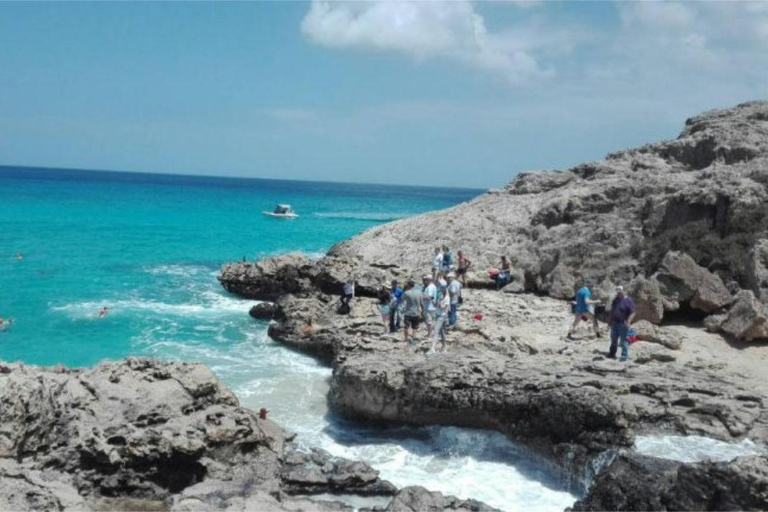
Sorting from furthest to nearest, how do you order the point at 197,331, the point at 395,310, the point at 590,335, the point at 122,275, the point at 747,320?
the point at 122,275
the point at 197,331
the point at 395,310
the point at 590,335
the point at 747,320

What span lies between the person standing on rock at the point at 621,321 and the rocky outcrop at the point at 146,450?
7326 millimetres

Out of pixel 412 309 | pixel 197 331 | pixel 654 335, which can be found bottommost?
pixel 197 331

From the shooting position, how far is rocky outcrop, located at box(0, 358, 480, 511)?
439 inches

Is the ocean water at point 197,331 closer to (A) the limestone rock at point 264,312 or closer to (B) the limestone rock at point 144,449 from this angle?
(A) the limestone rock at point 264,312

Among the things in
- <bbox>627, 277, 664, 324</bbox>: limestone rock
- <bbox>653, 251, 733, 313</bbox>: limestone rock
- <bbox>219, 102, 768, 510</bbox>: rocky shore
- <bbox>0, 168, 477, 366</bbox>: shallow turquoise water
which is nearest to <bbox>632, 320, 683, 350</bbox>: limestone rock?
<bbox>219, 102, 768, 510</bbox>: rocky shore

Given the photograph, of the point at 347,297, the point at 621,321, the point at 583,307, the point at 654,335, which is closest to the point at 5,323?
the point at 347,297

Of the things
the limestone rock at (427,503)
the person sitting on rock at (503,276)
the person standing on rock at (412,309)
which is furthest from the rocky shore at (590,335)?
the limestone rock at (427,503)

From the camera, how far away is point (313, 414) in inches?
671

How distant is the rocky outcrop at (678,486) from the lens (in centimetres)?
979

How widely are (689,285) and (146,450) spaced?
16527mm

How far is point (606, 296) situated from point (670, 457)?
10815mm

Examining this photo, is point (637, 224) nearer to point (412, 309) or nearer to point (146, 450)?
point (412, 309)

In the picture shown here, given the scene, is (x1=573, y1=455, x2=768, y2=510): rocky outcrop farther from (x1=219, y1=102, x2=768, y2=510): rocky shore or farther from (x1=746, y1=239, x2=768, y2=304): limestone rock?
(x1=746, y1=239, x2=768, y2=304): limestone rock

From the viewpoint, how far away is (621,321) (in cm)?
1700
